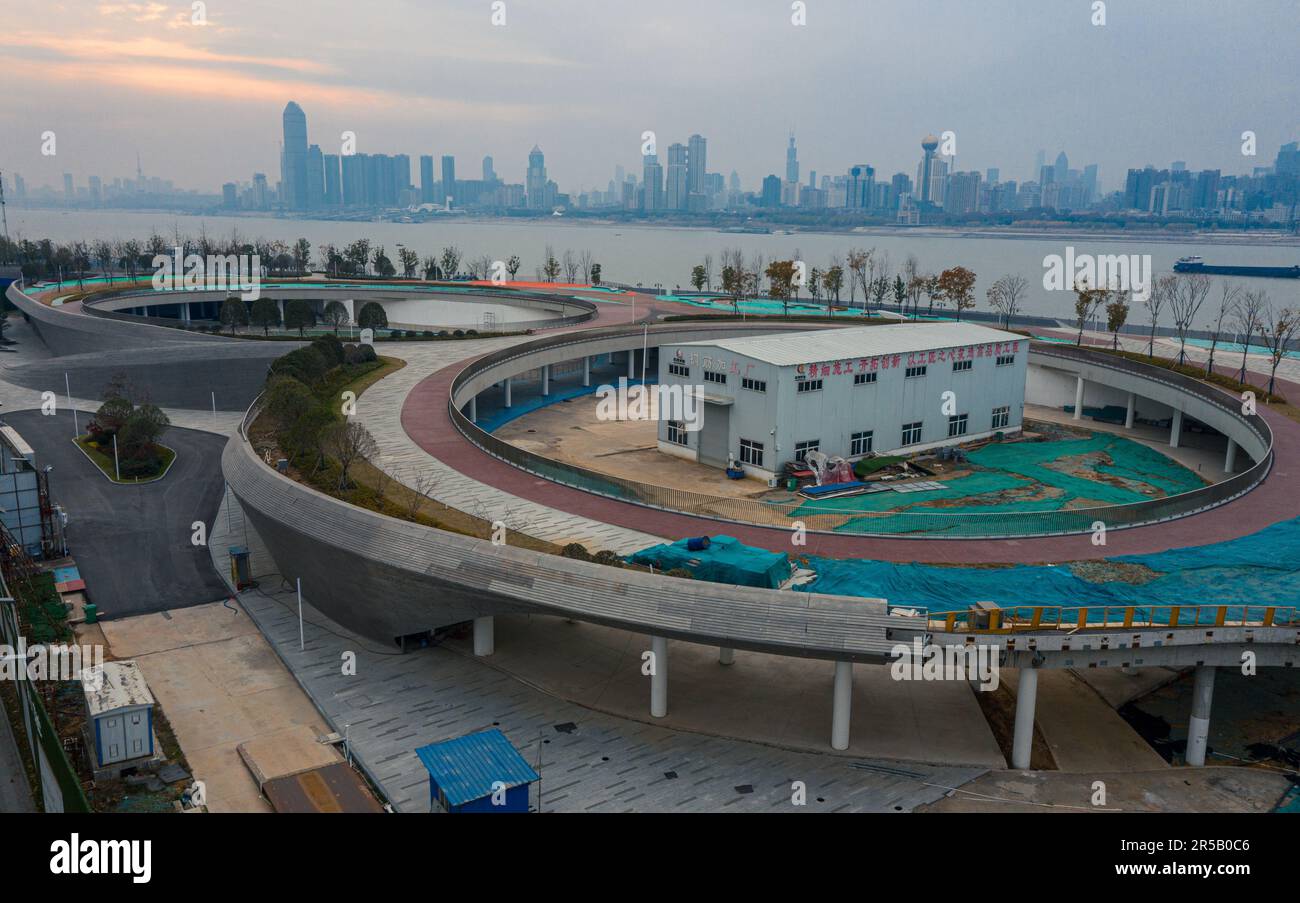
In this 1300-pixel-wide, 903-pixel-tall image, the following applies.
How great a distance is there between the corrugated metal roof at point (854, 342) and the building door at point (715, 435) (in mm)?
2640

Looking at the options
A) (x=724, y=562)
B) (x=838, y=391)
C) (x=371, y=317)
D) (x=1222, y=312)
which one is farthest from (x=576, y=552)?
(x=1222, y=312)

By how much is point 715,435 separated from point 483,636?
18.5m

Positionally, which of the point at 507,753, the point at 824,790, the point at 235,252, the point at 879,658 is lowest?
the point at 824,790

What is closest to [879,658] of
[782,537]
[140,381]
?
[782,537]

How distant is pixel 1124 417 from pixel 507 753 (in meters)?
45.8

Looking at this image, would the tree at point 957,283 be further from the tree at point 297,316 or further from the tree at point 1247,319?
the tree at point 297,316

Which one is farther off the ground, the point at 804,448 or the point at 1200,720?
the point at 804,448

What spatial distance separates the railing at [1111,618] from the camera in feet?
65.7

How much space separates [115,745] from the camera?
1947cm

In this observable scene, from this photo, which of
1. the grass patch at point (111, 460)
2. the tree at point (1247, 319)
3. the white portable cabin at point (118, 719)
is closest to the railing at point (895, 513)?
the white portable cabin at point (118, 719)

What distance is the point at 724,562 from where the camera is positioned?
21734mm

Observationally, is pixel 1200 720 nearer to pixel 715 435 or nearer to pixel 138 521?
pixel 715 435

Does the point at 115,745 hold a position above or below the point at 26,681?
below
